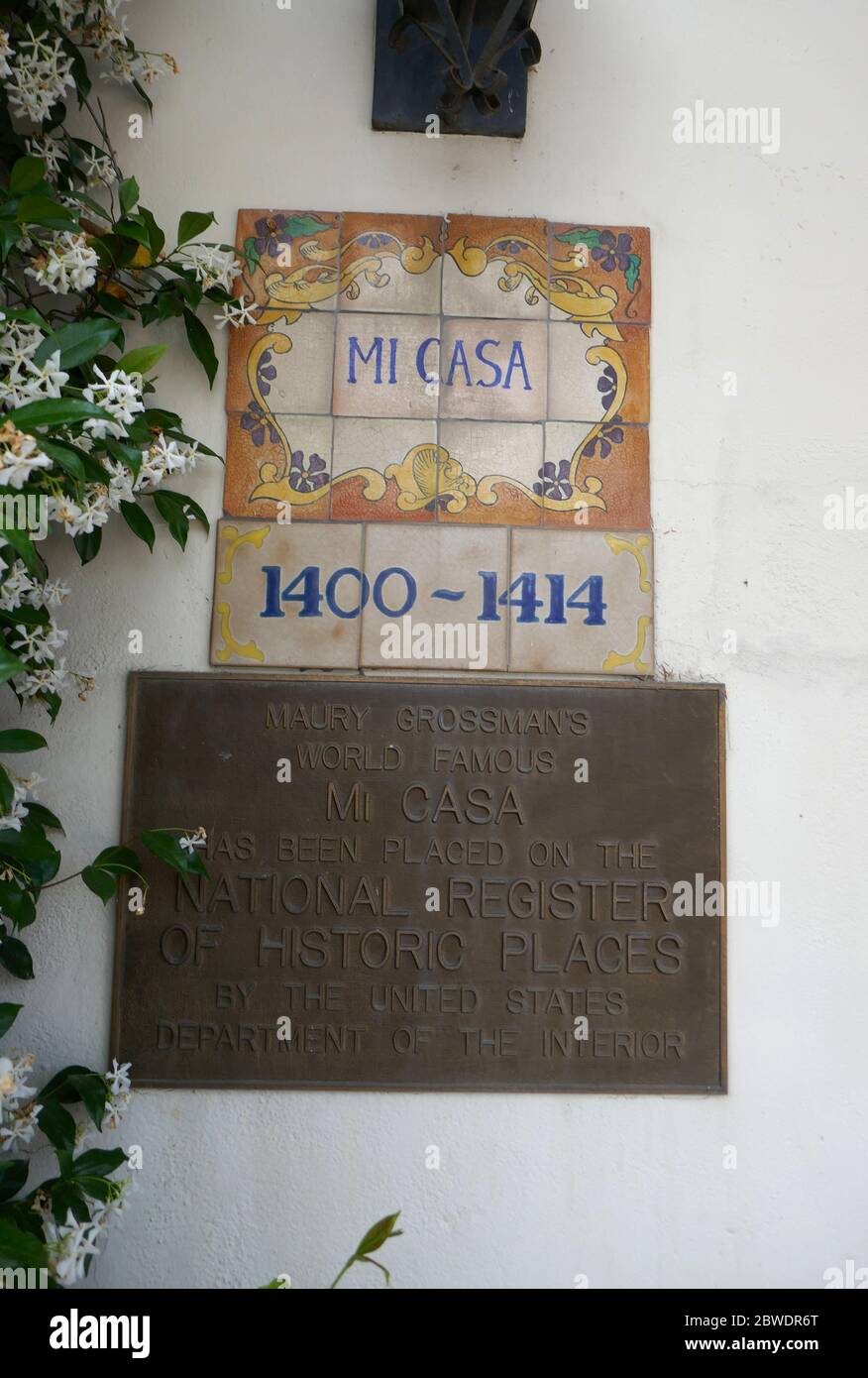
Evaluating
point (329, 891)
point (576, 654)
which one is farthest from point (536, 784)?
point (329, 891)

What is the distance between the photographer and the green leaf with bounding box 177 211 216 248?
238 cm

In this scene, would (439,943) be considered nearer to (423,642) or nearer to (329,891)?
(329,891)

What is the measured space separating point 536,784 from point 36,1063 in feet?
4.19

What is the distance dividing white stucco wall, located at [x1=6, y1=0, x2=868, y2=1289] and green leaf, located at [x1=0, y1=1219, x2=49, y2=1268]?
2.19 feet

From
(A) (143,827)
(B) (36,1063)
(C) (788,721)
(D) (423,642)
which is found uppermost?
(D) (423,642)

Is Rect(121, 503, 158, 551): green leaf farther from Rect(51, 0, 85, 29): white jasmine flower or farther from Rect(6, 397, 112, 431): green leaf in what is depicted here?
Rect(51, 0, 85, 29): white jasmine flower

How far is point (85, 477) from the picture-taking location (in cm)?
199

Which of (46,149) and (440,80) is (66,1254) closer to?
(46,149)

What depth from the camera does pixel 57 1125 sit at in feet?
7.10

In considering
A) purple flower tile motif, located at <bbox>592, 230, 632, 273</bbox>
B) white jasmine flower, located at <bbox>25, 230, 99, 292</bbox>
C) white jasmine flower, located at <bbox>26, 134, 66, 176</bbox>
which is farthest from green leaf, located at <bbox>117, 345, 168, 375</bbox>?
purple flower tile motif, located at <bbox>592, 230, 632, 273</bbox>

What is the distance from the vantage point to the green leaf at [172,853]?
225 cm

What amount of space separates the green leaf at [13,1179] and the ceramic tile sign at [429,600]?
1.12 m

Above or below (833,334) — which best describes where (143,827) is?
below

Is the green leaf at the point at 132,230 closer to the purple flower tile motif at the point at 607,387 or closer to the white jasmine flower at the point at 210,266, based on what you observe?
the white jasmine flower at the point at 210,266
